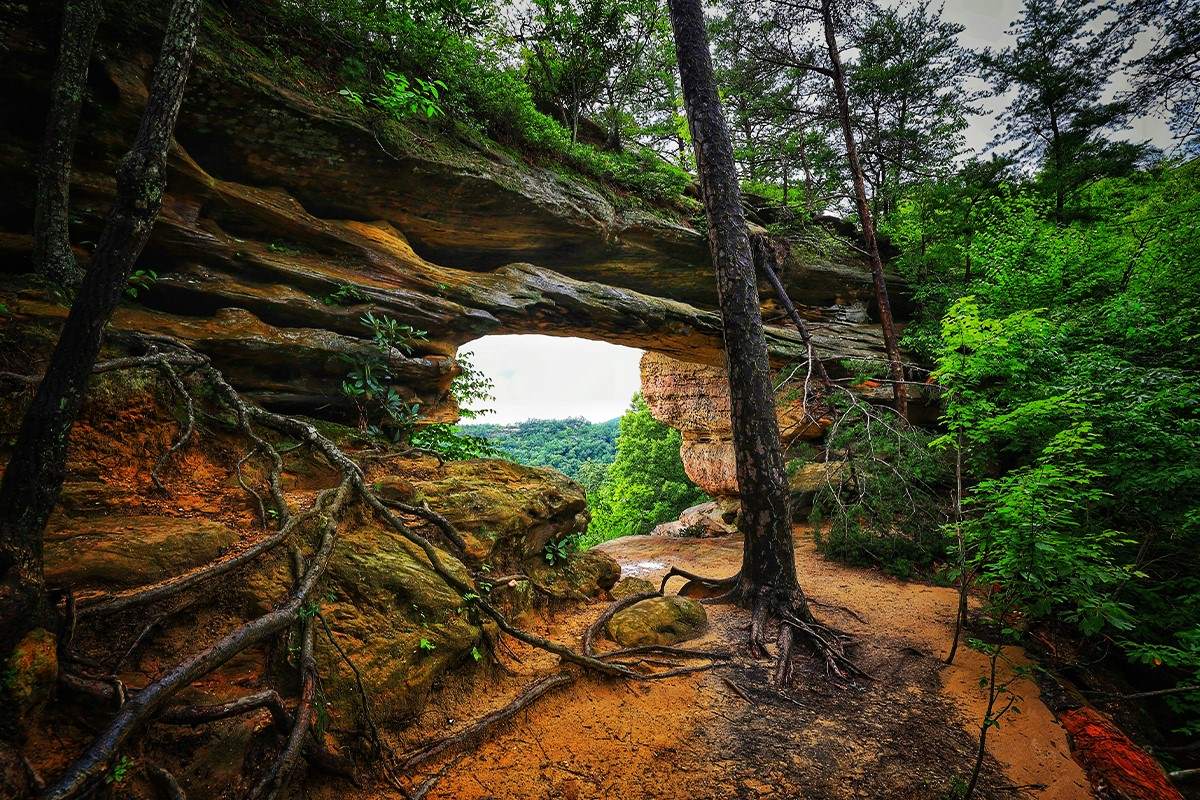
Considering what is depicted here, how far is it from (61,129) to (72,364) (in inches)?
164

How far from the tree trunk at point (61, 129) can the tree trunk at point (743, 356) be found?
6.66 m

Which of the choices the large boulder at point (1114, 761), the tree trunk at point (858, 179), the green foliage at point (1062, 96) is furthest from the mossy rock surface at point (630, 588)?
the green foliage at point (1062, 96)

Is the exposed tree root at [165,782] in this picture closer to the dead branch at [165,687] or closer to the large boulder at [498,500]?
the dead branch at [165,687]

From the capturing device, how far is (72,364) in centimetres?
220

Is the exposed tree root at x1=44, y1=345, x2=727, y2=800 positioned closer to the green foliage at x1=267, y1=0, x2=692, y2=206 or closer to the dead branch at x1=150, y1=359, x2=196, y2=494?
the dead branch at x1=150, y1=359, x2=196, y2=494

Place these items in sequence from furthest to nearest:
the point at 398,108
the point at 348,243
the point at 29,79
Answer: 1. the point at 348,243
2. the point at 398,108
3. the point at 29,79

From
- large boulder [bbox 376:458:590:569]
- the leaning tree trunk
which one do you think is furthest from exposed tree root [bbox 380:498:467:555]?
the leaning tree trunk

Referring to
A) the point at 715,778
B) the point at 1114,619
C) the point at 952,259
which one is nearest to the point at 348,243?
the point at 715,778

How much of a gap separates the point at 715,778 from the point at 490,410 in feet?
23.0

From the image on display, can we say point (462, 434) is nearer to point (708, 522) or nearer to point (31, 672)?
point (31, 672)

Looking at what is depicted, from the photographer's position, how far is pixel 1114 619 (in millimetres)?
3795

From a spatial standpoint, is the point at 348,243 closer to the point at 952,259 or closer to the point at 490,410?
the point at 490,410

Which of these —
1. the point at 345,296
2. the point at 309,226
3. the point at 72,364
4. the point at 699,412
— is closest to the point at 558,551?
the point at 72,364

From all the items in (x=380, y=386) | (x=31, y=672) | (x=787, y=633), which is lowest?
(x=787, y=633)
